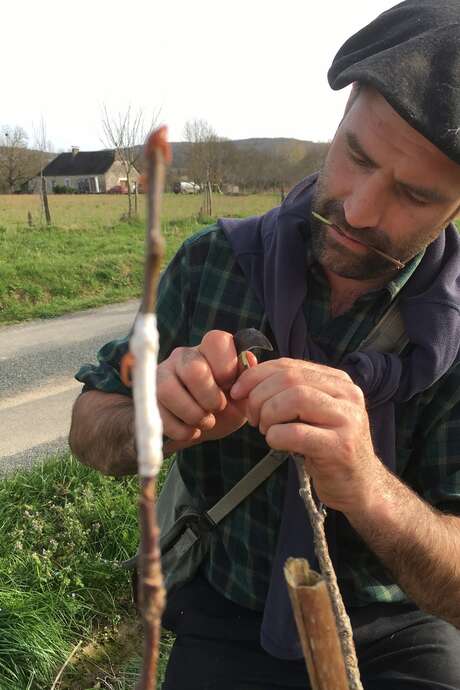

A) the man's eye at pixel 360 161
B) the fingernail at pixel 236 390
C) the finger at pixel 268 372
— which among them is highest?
the man's eye at pixel 360 161

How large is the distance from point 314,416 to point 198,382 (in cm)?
27

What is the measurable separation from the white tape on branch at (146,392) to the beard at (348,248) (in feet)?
4.38

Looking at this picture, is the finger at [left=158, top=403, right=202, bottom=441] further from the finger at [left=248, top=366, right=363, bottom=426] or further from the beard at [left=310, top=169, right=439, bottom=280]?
the beard at [left=310, top=169, right=439, bottom=280]

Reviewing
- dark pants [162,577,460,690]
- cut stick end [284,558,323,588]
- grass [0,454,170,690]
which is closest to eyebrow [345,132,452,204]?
cut stick end [284,558,323,588]

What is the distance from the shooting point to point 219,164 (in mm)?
35000

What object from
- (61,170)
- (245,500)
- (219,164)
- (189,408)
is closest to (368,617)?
(245,500)

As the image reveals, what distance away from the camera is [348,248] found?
166 cm

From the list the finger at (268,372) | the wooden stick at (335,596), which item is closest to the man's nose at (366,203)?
the finger at (268,372)

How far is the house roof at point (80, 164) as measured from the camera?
191 ft

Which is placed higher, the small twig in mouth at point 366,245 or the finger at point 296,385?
the small twig in mouth at point 366,245

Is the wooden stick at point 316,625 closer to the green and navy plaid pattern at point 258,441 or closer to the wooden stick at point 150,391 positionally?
the wooden stick at point 150,391

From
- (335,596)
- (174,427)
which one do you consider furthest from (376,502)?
(335,596)

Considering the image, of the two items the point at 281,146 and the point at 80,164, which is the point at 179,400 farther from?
the point at 80,164

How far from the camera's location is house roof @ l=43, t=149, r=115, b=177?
58.2 m
